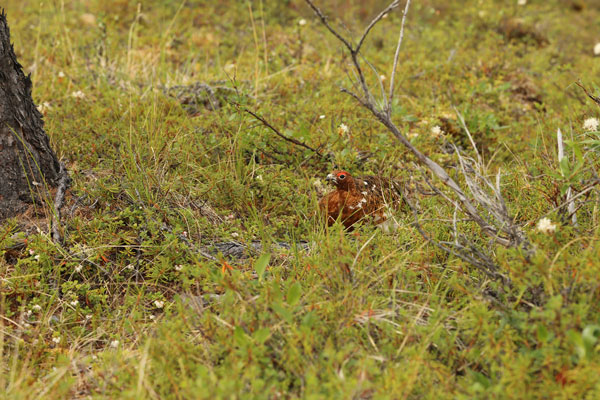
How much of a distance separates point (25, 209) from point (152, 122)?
43.2 inches

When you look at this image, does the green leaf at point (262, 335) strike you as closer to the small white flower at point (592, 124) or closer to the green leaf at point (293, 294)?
the green leaf at point (293, 294)

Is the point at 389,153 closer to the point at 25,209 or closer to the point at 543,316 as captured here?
the point at 543,316

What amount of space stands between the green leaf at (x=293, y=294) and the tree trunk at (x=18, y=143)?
1711 millimetres

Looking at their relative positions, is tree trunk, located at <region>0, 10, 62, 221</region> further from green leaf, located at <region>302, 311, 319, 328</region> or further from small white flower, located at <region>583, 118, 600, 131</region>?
small white flower, located at <region>583, 118, 600, 131</region>

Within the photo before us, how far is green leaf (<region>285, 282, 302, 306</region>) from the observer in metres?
2.34

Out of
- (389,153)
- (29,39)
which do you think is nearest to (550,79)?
(389,153)


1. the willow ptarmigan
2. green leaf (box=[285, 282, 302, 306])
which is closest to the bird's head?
the willow ptarmigan

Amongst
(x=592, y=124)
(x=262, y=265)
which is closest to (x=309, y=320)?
(x=262, y=265)

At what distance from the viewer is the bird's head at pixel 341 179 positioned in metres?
3.43

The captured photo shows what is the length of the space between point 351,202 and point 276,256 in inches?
26.7

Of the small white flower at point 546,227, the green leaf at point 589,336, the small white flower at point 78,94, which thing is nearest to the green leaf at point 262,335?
the green leaf at point 589,336

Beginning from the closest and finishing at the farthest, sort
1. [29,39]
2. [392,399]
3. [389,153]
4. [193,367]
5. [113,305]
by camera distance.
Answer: [392,399], [193,367], [113,305], [389,153], [29,39]

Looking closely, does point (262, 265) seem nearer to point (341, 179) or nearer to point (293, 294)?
point (293, 294)

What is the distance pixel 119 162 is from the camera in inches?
148
